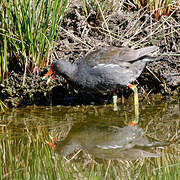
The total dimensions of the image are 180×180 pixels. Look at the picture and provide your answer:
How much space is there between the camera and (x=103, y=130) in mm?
4465

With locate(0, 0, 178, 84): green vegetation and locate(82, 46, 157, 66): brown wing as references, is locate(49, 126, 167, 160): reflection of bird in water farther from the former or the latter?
locate(0, 0, 178, 84): green vegetation

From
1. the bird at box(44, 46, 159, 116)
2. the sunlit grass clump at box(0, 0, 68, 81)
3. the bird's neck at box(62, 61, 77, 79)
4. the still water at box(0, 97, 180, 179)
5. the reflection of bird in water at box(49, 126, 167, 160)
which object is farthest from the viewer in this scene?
the bird's neck at box(62, 61, 77, 79)

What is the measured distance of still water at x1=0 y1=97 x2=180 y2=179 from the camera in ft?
10.8

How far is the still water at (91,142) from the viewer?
330cm

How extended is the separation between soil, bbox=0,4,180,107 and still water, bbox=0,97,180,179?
0.25m

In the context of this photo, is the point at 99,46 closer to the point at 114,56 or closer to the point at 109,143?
the point at 114,56

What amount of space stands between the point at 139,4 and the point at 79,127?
266cm

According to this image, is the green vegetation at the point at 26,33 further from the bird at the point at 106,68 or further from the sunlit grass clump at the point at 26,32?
the bird at the point at 106,68

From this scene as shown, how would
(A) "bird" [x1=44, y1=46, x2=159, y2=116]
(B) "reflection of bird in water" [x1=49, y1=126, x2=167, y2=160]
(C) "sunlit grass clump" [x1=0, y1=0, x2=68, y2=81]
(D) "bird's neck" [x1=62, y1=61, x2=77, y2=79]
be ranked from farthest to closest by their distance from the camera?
(D) "bird's neck" [x1=62, y1=61, x2=77, y2=79], (A) "bird" [x1=44, y1=46, x2=159, y2=116], (C) "sunlit grass clump" [x1=0, y1=0, x2=68, y2=81], (B) "reflection of bird in water" [x1=49, y1=126, x2=167, y2=160]

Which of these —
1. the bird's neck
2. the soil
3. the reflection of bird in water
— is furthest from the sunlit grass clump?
the reflection of bird in water

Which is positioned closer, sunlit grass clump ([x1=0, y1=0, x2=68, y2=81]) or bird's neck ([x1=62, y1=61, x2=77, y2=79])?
sunlit grass clump ([x1=0, y1=0, x2=68, y2=81])

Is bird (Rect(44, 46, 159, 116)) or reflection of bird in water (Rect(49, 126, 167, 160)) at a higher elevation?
bird (Rect(44, 46, 159, 116))

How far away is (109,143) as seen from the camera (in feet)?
13.3

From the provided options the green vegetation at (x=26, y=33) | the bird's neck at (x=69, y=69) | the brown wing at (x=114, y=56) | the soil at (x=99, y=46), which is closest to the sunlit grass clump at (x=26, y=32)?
the green vegetation at (x=26, y=33)
